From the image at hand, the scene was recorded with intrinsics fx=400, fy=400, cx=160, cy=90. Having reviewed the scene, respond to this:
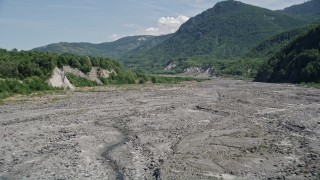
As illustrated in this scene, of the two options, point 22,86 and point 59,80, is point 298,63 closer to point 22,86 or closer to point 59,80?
point 59,80

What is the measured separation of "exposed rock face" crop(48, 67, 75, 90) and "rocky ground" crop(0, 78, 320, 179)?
26.5m

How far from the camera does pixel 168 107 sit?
1718 inches

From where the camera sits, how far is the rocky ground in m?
18.8

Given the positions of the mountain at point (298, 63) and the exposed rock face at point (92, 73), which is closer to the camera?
the exposed rock face at point (92, 73)

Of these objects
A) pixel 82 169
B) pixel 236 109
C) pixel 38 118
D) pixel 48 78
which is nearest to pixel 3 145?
pixel 82 169

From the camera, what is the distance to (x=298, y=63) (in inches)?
3957

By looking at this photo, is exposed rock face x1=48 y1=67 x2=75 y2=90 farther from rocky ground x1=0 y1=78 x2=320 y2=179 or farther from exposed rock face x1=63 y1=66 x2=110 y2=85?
rocky ground x1=0 y1=78 x2=320 y2=179

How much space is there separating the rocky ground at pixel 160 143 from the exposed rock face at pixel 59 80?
26.5 metres

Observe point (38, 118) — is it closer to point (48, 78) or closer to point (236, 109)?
point (236, 109)

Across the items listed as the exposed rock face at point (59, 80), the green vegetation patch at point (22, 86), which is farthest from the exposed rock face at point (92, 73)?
the green vegetation patch at point (22, 86)

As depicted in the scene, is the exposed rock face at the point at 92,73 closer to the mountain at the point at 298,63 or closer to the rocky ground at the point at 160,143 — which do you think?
the rocky ground at the point at 160,143

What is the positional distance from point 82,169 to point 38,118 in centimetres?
1777

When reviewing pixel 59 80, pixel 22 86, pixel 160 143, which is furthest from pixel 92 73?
pixel 160 143

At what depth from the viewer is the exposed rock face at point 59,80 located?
6803cm
